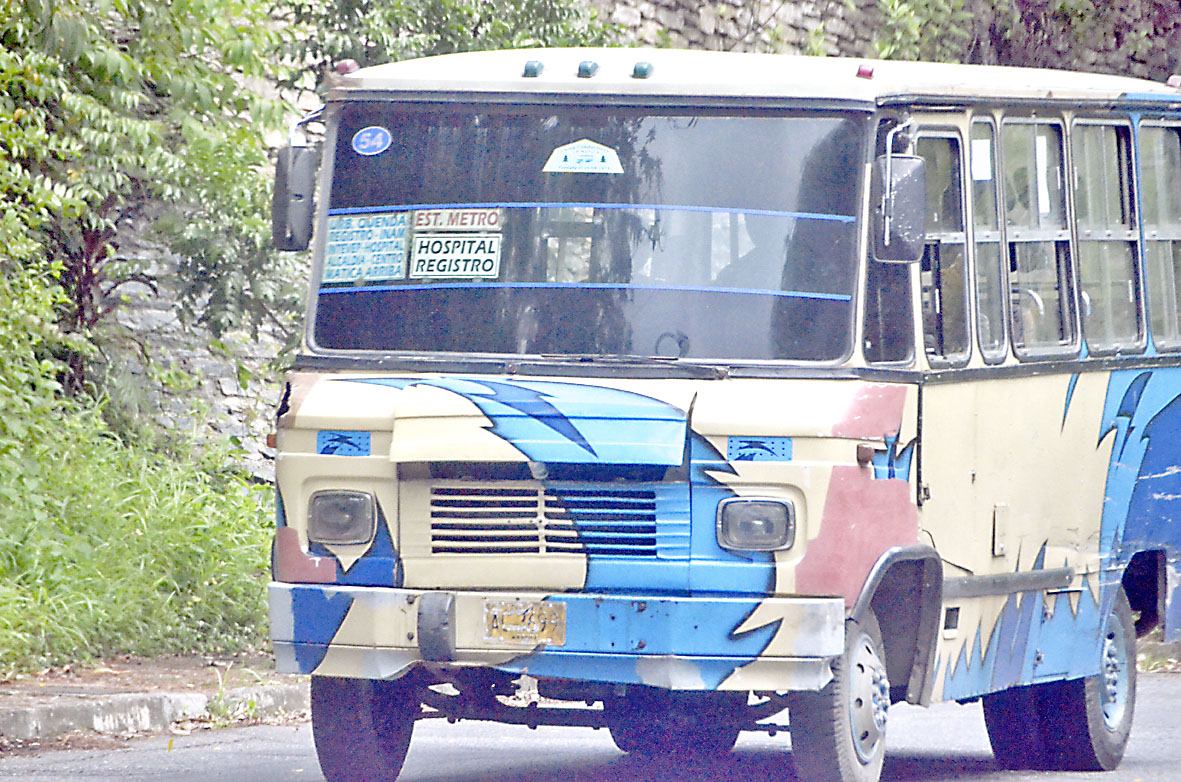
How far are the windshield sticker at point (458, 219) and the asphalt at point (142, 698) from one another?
3.18m

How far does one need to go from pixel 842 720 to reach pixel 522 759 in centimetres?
264

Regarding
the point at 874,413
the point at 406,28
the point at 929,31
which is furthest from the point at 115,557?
the point at 929,31

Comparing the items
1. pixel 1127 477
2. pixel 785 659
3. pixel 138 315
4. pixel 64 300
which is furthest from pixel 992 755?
pixel 138 315

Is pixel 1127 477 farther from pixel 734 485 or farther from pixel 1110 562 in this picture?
pixel 734 485

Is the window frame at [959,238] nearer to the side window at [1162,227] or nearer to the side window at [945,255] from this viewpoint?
the side window at [945,255]

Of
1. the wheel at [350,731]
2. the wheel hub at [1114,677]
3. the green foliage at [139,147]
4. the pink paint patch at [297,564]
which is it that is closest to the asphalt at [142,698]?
the wheel at [350,731]

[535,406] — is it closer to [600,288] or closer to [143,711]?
[600,288]

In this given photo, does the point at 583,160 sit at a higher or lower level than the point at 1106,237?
lower

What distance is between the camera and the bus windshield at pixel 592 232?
24.2 feet

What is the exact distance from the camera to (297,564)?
291 inches

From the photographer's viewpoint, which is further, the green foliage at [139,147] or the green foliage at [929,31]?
the green foliage at [929,31]

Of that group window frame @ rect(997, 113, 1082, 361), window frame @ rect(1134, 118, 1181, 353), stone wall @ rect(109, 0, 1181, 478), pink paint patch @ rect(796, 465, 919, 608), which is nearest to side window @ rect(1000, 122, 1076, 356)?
window frame @ rect(997, 113, 1082, 361)

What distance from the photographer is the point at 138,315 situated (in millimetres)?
14836

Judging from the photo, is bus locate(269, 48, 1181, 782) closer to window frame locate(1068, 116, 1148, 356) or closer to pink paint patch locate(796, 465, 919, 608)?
pink paint patch locate(796, 465, 919, 608)
